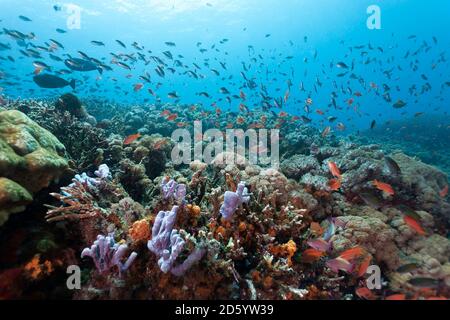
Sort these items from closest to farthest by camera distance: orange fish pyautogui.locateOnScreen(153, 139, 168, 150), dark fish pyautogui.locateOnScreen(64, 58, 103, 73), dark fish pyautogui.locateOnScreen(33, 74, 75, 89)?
1. orange fish pyautogui.locateOnScreen(153, 139, 168, 150)
2. dark fish pyautogui.locateOnScreen(33, 74, 75, 89)
3. dark fish pyautogui.locateOnScreen(64, 58, 103, 73)

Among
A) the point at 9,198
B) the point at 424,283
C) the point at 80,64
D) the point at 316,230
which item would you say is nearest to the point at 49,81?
the point at 80,64

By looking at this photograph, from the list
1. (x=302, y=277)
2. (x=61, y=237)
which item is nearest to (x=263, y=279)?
(x=302, y=277)

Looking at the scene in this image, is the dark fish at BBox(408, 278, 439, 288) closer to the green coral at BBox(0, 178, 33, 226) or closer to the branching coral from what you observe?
the branching coral

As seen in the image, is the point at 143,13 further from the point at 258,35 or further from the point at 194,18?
the point at 258,35

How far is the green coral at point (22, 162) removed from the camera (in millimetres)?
3104

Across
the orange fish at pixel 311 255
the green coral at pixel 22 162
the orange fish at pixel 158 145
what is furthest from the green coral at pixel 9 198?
the orange fish at pixel 158 145

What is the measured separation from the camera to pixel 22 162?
11.7ft

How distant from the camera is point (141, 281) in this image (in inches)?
127

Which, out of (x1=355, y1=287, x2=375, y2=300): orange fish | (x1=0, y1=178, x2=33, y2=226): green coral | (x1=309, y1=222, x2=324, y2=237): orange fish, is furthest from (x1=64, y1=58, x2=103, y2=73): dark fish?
(x1=355, y1=287, x2=375, y2=300): orange fish

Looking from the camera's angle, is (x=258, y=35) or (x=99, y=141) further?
(x=258, y=35)

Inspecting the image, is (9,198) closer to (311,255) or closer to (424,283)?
(311,255)

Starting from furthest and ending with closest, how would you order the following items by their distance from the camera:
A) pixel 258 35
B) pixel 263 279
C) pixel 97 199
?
pixel 258 35 < pixel 97 199 < pixel 263 279

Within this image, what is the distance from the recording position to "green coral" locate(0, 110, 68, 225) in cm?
310
